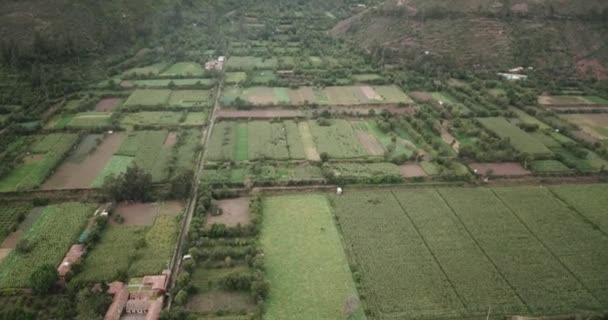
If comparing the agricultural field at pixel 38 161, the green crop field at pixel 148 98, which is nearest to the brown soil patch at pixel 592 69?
the green crop field at pixel 148 98

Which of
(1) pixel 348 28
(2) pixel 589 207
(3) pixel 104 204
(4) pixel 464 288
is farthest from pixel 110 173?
(1) pixel 348 28

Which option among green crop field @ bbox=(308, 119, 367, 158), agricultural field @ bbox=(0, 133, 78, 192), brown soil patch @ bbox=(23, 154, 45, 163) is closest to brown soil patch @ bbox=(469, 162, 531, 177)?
green crop field @ bbox=(308, 119, 367, 158)

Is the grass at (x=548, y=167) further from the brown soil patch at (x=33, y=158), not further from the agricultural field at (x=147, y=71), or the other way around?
the agricultural field at (x=147, y=71)

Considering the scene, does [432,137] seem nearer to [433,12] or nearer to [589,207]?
[589,207]

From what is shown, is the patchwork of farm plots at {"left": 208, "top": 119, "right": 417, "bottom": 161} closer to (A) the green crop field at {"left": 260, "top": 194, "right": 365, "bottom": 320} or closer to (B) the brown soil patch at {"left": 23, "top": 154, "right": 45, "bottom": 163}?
(A) the green crop field at {"left": 260, "top": 194, "right": 365, "bottom": 320}

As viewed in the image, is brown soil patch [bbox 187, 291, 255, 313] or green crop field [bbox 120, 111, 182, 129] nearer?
brown soil patch [bbox 187, 291, 255, 313]

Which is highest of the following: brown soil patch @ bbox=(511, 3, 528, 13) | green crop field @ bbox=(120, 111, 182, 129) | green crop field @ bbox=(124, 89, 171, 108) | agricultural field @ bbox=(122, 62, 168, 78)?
brown soil patch @ bbox=(511, 3, 528, 13)
